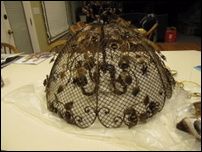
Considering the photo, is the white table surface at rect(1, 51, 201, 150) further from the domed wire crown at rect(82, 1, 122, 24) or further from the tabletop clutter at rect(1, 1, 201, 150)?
the domed wire crown at rect(82, 1, 122, 24)

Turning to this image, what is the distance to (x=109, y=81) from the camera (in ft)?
2.19

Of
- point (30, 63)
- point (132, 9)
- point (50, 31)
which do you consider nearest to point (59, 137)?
point (30, 63)

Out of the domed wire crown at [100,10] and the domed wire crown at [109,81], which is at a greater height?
the domed wire crown at [100,10]

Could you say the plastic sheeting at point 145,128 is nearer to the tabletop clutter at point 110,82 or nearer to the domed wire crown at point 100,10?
the tabletop clutter at point 110,82

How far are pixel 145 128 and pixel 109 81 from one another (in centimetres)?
18

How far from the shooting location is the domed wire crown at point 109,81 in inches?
25.2

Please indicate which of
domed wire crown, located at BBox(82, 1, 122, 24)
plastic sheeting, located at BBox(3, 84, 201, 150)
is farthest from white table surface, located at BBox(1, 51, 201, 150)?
domed wire crown, located at BBox(82, 1, 122, 24)

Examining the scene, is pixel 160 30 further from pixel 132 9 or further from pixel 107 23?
pixel 107 23

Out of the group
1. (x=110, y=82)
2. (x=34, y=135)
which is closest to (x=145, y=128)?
(x=110, y=82)

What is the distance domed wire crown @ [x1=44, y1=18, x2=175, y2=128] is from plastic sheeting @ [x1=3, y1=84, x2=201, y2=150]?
2 centimetres

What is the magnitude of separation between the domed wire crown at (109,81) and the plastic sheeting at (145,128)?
0.02m

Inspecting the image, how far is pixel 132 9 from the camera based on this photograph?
4.52 metres

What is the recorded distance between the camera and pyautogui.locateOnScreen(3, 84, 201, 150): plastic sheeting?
565 millimetres

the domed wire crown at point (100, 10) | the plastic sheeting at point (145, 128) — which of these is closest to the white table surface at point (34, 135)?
the plastic sheeting at point (145, 128)
